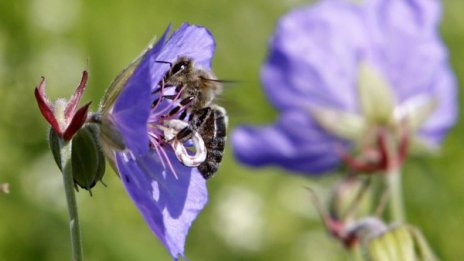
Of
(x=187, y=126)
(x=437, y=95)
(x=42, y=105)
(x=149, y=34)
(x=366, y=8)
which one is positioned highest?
(x=42, y=105)

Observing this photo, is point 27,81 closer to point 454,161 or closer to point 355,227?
point 454,161

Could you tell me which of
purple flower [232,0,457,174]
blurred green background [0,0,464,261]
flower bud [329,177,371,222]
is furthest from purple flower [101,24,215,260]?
blurred green background [0,0,464,261]

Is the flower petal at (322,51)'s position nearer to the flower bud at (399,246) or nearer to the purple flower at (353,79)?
the purple flower at (353,79)

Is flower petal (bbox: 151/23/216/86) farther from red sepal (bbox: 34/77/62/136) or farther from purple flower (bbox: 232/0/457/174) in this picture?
purple flower (bbox: 232/0/457/174)

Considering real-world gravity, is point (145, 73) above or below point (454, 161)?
above

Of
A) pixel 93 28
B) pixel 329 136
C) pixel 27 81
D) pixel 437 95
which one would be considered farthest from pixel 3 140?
pixel 437 95

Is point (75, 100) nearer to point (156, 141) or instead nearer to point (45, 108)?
point (45, 108)

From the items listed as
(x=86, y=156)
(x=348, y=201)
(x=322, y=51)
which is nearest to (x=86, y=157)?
(x=86, y=156)
